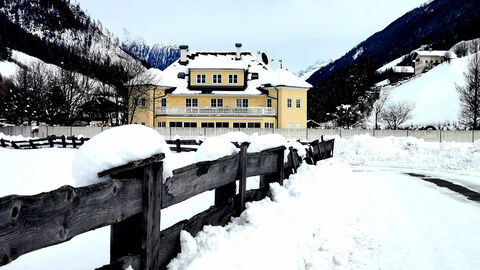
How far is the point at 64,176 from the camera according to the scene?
15469 millimetres

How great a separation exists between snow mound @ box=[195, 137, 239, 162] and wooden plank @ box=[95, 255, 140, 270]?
1.97 m

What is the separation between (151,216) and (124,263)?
538 millimetres

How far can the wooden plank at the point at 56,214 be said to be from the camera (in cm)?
210

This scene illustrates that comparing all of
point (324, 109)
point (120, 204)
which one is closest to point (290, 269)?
point (120, 204)

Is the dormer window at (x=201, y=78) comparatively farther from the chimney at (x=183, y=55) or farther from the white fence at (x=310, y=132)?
the white fence at (x=310, y=132)

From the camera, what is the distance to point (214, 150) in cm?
530

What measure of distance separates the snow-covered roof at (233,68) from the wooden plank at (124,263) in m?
49.1

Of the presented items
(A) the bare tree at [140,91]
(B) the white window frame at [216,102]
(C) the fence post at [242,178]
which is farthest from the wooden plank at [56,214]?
(B) the white window frame at [216,102]

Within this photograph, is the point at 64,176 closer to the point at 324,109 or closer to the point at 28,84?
the point at 28,84

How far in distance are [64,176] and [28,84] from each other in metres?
70.8

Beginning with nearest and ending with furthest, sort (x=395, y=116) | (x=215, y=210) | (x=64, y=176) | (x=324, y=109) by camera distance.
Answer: (x=215, y=210), (x=64, y=176), (x=395, y=116), (x=324, y=109)

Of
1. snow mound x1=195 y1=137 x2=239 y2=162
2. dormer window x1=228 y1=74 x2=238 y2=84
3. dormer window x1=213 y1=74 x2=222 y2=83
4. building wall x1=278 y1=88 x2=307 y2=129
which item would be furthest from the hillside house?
snow mound x1=195 y1=137 x2=239 y2=162

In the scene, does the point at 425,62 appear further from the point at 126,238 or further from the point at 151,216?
the point at 126,238

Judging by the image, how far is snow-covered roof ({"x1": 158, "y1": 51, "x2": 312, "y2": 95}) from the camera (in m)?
53.3
